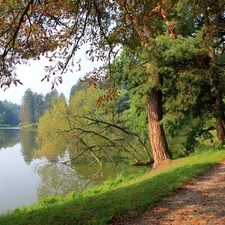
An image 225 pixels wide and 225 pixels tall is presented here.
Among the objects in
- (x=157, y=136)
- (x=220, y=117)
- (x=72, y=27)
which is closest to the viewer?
(x=72, y=27)

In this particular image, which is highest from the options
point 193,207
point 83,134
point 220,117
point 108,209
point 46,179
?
point 83,134

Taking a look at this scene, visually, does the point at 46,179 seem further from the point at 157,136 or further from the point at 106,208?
the point at 106,208

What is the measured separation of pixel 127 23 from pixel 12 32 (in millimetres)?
1651

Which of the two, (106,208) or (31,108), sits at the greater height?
(31,108)

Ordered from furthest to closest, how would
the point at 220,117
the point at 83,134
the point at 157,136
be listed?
the point at 83,134, the point at 220,117, the point at 157,136

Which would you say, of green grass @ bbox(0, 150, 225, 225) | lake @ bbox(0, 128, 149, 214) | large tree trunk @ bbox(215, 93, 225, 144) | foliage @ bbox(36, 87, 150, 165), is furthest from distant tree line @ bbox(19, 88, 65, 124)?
green grass @ bbox(0, 150, 225, 225)

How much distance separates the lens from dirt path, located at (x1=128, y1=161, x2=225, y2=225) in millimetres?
3922

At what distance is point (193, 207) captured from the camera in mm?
4398

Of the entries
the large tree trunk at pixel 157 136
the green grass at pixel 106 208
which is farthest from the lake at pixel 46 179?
the green grass at pixel 106 208

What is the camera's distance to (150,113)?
9.57m

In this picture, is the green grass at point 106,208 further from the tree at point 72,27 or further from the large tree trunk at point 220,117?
the large tree trunk at point 220,117

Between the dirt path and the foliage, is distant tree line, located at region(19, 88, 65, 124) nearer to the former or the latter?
the foliage

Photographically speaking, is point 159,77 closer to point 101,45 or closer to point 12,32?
point 101,45

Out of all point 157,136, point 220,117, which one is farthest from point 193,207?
point 220,117
